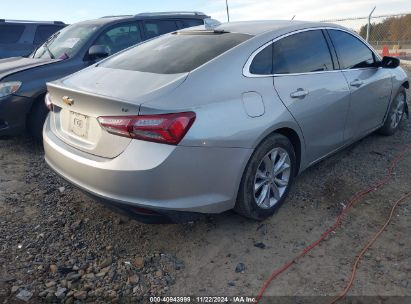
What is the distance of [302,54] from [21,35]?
26.3 feet

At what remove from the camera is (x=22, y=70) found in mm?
4754

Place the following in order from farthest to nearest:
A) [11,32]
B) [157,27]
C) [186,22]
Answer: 1. [11,32]
2. [186,22]
3. [157,27]

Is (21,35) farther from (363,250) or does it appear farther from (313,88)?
(363,250)

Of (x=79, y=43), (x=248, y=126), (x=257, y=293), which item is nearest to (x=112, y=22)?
(x=79, y=43)

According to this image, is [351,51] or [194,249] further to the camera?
[351,51]

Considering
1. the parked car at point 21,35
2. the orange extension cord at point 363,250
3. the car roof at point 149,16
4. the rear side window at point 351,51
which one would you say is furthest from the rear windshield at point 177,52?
the parked car at point 21,35

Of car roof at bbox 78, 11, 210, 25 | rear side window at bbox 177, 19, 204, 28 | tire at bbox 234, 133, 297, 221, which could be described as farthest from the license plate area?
rear side window at bbox 177, 19, 204, 28

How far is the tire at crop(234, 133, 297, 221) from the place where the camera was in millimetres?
2943

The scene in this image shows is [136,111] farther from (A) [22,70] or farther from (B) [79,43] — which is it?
(B) [79,43]

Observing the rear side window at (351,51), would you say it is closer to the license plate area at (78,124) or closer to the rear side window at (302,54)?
the rear side window at (302,54)

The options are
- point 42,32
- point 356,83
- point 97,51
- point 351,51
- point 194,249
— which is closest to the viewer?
point 194,249

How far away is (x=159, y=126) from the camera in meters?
2.43

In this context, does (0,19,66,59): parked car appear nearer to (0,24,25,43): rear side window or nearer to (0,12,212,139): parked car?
(0,24,25,43): rear side window

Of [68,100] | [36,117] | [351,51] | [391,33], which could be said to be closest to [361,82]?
[351,51]
